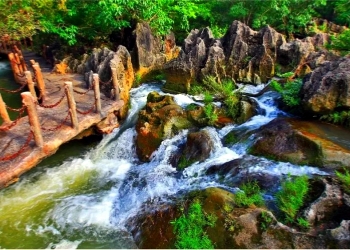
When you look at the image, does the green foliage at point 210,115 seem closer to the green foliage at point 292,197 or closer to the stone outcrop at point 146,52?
the green foliage at point 292,197

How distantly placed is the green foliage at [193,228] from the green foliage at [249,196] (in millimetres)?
650

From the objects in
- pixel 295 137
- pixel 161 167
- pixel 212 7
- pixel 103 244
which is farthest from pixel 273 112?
A: pixel 212 7

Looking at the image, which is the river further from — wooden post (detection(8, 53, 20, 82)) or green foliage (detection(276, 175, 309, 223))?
wooden post (detection(8, 53, 20, 82))

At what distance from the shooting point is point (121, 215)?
22.5ft

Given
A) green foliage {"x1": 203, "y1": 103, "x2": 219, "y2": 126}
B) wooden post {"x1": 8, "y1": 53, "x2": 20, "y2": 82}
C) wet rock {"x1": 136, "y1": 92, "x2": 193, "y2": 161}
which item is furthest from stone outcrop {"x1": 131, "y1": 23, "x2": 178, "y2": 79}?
wooden post {"x1": 8, "y1": 53, "x2": 20, "y2": 82}

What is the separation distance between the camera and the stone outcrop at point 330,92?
751 cm

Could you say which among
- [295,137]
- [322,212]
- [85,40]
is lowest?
[322,212]

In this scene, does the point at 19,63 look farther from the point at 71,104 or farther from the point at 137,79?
the point at 71,104

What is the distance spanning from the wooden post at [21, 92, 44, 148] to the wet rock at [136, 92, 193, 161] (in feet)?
9.68

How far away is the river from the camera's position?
21.1 ft

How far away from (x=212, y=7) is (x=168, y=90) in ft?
30.1

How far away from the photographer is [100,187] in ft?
26.1

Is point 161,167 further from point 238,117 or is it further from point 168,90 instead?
point 168,90

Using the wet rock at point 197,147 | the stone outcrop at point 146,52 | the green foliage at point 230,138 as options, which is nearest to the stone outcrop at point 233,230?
the wet rock at point 197,147
